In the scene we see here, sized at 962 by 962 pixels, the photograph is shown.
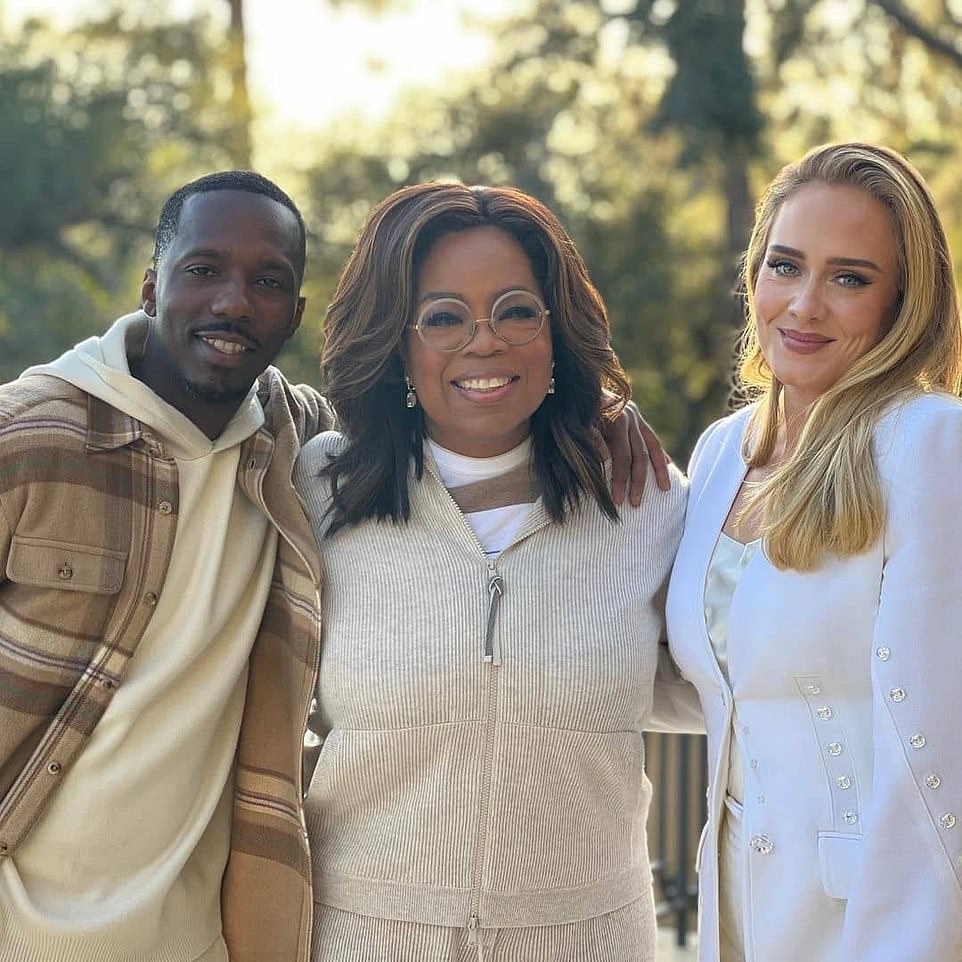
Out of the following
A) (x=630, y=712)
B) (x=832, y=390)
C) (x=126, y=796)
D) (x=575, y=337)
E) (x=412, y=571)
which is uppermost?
(x=575, y=337)

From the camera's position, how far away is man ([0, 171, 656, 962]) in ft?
8.90

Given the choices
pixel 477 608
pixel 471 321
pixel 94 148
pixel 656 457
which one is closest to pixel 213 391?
pixel 471 321

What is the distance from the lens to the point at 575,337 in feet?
10.7

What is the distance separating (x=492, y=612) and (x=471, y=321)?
2.08 ft

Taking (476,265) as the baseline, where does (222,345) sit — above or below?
below

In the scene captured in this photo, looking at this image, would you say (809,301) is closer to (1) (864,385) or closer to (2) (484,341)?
(1) (864,385)

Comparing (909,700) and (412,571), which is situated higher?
(412,571)

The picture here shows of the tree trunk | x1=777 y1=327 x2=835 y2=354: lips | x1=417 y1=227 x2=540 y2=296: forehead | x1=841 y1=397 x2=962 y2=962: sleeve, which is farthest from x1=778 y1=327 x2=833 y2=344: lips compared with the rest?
the tree trunk

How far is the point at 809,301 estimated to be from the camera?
2902mm

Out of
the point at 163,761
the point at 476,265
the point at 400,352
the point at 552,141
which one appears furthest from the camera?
the point at 552,141

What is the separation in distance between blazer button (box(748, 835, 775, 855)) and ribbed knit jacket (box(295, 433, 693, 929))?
33cm

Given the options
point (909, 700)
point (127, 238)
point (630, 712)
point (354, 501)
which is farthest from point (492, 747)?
point (127, 238)

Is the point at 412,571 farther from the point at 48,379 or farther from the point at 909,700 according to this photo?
the point at 909,700

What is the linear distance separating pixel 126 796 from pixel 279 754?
31 cm
